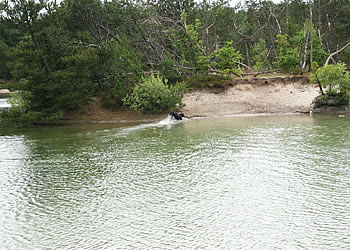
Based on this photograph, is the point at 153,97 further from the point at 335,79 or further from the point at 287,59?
the point at 287,59

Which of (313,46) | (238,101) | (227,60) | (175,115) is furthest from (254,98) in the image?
(313,46)

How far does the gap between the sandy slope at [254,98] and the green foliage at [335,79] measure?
2.44 m

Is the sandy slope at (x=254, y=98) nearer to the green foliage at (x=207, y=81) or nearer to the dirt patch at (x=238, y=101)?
the dirt patch at (x=238, y=101)

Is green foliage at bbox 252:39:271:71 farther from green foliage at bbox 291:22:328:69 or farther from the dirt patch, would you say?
the dirt patch

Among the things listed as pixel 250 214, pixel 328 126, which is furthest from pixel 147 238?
pixel 328 126

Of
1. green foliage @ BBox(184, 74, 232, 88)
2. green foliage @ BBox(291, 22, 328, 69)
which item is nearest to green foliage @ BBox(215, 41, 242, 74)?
green foliage @ BBox(184, 74, 232, 88)

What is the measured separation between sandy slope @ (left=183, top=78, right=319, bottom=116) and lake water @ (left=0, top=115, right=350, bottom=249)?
11.8 m

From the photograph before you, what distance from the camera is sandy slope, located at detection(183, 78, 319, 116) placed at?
33.9m

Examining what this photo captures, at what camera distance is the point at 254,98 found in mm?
35875

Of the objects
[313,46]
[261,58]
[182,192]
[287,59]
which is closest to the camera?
[182,192]

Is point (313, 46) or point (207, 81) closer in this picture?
point (207, 81)

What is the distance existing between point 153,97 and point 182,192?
69.3ft

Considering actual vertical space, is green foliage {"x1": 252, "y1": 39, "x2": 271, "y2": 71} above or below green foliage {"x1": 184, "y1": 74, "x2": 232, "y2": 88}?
above

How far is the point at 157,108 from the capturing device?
33.2 meters
